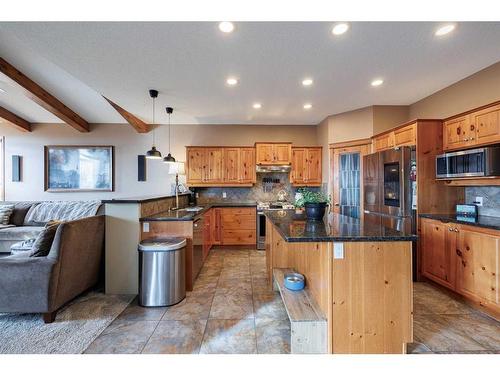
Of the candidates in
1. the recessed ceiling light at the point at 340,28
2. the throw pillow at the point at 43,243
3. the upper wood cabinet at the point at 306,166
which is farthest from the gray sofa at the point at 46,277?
the upper wood cabinet at the point at 306,166

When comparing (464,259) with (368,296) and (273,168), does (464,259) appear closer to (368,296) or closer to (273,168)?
(368,296)

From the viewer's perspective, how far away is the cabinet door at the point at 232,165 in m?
5.10

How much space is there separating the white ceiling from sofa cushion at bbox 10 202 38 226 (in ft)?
7.49

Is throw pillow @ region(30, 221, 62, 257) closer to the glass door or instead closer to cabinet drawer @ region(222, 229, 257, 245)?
cabinet drawer @ region(222, 229, 257, 245)

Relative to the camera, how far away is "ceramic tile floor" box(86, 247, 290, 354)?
70.7 inches

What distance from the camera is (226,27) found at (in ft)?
6.59

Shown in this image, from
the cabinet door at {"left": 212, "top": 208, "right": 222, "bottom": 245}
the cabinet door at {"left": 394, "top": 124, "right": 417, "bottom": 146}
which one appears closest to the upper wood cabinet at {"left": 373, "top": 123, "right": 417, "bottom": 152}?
the cabinet door at {"left": 394, "top": 124, "right": 417, "bottom": 146}

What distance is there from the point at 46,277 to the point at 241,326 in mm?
1849

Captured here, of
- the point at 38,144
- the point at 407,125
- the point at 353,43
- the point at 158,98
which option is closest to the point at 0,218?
A: the point at 38,144

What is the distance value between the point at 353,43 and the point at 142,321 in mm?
3381

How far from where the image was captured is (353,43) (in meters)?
2.24

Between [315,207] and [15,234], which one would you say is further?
[15,234]

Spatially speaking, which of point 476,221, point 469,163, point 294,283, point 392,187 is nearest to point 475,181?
point 469,163

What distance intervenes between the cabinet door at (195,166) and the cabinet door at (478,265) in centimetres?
435
